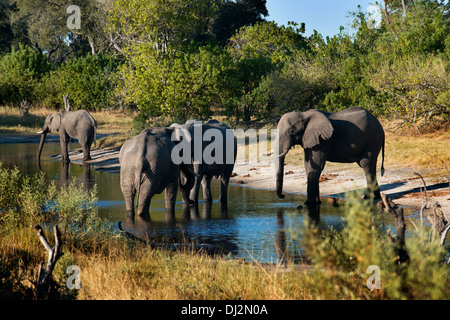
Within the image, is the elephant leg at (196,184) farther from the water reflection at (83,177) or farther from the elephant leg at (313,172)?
the water reflection at (83,177)


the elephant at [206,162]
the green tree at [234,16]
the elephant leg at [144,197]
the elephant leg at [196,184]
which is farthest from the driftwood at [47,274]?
the green tree at [234,16]

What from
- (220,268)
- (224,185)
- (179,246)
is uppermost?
(224,185)

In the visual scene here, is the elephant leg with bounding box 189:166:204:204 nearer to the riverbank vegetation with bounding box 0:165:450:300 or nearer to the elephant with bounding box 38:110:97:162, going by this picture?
the riverbank vegetation with bounding box 0:165:450:300

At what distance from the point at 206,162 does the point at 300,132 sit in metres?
2.19

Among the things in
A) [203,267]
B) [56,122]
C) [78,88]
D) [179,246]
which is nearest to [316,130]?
[179,246]

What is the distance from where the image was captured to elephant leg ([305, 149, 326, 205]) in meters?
13.3

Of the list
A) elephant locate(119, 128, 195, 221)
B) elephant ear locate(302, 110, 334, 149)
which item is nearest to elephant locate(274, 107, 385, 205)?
elephant ear locate(302, 110, 334, 149)

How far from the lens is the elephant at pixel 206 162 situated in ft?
43.2

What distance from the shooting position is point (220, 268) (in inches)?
275

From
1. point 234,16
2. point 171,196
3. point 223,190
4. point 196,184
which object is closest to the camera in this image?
point 171,196

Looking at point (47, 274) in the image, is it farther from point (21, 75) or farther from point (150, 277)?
point (21, 75)

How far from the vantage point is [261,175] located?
712 inches

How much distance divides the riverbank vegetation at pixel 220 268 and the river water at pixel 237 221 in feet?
2.59
